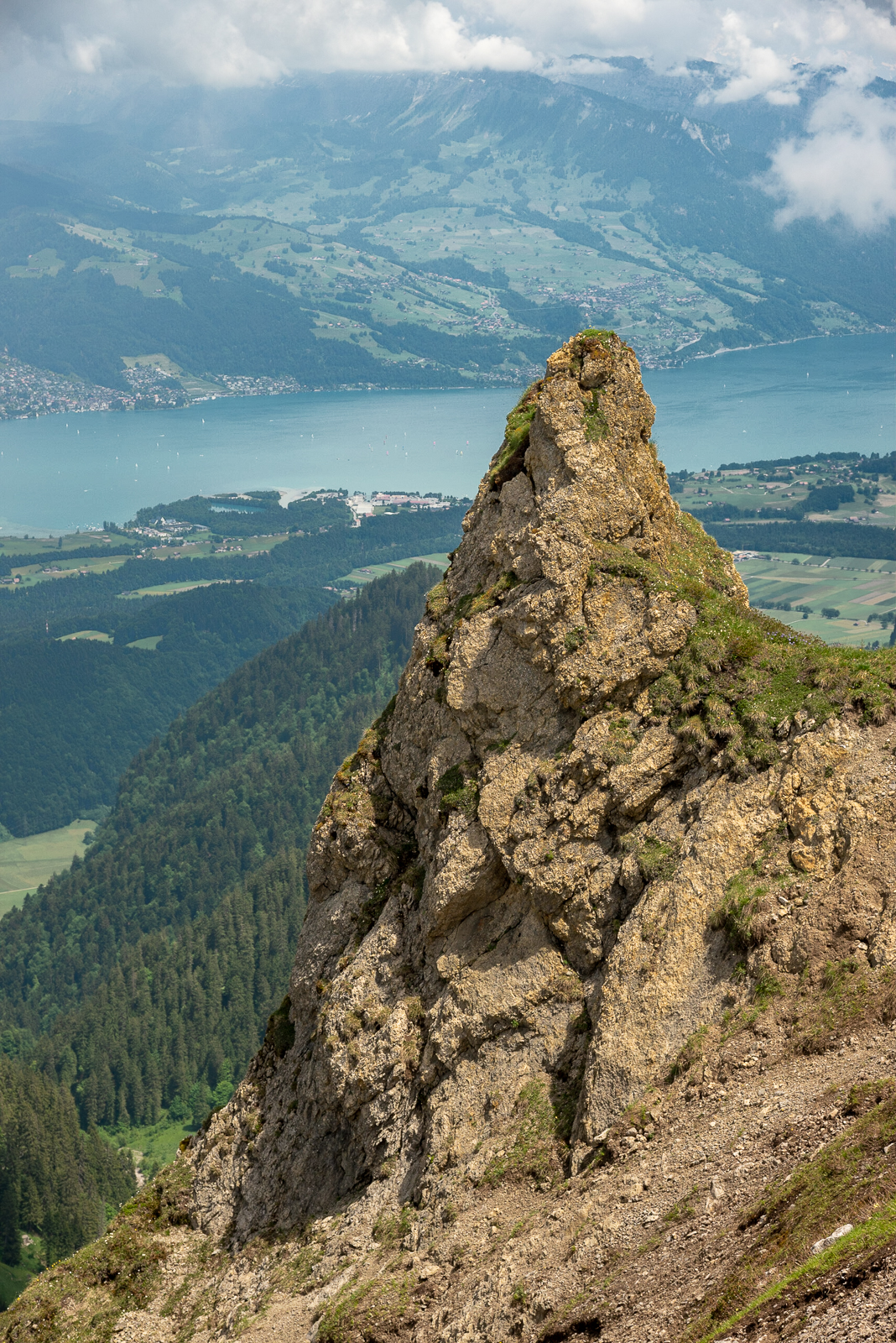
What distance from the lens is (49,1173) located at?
9206cm

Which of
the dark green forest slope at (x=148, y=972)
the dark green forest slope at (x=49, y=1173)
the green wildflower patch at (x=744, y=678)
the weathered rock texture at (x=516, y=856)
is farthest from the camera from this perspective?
the dark green forest slope at (x=148, y=972)

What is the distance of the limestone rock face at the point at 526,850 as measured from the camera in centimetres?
2141

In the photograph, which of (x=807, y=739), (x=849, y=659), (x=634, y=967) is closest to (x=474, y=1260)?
(x=634, y=967)

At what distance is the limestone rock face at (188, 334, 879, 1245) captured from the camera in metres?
21.4

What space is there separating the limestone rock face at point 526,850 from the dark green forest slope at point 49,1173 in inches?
2480

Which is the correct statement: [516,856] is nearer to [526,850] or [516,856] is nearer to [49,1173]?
[526,850]

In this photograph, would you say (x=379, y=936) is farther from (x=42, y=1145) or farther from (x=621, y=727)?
(x=42, y=1145)

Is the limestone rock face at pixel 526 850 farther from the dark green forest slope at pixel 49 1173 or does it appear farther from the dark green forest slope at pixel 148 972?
the dark green forest slope at pixel 148 972

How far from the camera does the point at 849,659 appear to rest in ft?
75.5

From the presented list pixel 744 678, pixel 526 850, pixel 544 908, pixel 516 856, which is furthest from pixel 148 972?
pixel 744 678

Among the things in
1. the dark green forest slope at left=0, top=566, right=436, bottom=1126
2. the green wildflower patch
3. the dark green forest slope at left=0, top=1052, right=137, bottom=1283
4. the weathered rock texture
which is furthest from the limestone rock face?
the dark green forest slope at left=0, top=566, right=436, bottom=1126

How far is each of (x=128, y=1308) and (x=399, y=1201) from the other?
1026 cm

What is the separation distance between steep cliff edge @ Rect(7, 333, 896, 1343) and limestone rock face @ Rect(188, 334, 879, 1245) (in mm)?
69

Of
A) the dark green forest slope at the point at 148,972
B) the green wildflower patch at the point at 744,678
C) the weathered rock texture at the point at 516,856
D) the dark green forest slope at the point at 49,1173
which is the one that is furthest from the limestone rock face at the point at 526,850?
the dark green forest slope at the point at 148,972
